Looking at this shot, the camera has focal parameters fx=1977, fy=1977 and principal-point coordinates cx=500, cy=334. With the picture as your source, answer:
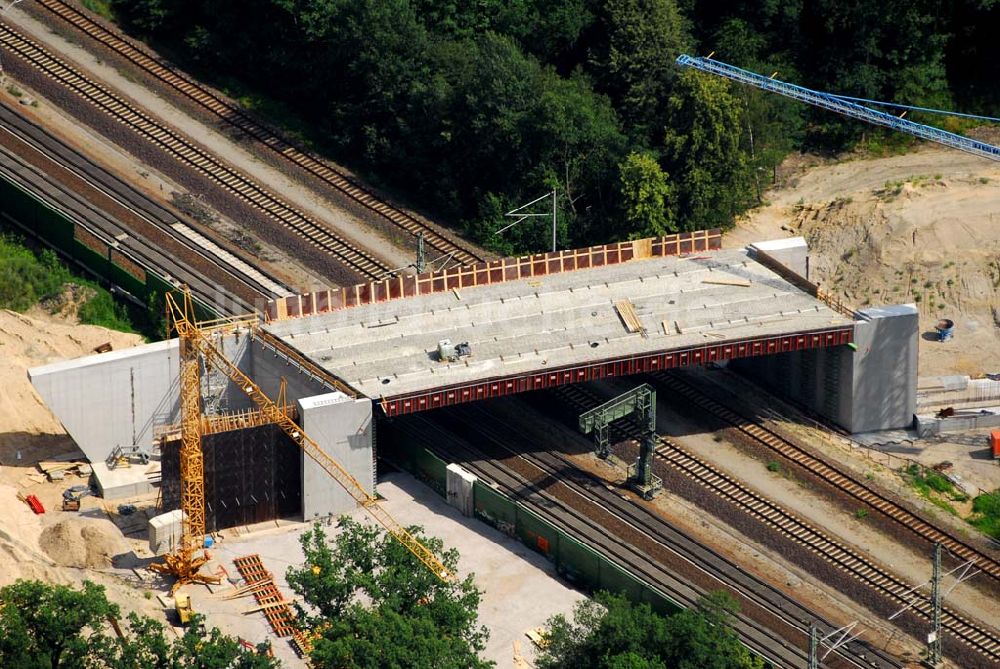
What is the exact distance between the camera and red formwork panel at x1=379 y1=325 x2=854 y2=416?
375ft

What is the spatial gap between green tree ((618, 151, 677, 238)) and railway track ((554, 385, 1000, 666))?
16875 millimetres

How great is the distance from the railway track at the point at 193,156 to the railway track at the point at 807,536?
21.0 metres

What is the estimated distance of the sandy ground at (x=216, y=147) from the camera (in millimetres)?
139000

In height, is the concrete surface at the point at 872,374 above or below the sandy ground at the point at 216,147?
below

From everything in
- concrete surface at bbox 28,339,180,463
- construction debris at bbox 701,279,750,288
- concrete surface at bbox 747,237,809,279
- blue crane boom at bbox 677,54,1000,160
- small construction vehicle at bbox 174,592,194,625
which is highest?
blue crane boom at bbox 677,54,1000,160

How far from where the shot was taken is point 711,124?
138375mm

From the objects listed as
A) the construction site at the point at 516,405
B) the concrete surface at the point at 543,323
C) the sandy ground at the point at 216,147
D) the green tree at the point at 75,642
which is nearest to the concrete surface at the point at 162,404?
the construction site at the point at 516,405

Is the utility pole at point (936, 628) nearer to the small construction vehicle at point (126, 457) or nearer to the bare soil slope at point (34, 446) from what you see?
the bare soil slope at point (34, 446)

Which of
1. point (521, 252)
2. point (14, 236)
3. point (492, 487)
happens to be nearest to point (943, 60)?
point (521, 252)

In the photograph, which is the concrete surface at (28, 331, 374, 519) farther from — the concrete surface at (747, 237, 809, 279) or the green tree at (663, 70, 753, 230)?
the green tree at (663, 70, 753, 230)

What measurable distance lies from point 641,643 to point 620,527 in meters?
19.6

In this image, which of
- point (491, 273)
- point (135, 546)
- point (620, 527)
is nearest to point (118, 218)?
point (491, 273)

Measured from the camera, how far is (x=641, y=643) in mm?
91562

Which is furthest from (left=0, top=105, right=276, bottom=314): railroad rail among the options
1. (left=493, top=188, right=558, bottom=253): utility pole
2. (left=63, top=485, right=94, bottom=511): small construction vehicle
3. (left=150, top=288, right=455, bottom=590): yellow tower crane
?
(left=493, top=188, right=558, bottom=253): utility pole
